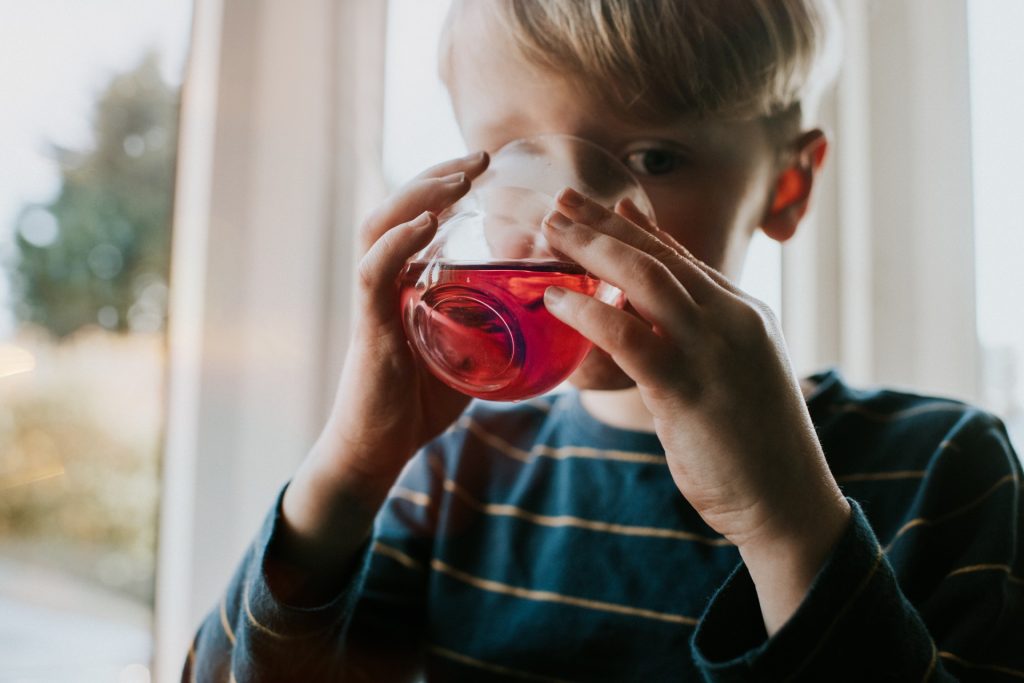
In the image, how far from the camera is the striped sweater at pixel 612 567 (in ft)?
1.92

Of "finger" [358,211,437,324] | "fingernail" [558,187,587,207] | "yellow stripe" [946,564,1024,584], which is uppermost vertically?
"fingernail" [558,187,587,207]

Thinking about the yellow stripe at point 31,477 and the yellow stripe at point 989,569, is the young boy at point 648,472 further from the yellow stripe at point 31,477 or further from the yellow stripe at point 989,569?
the yellow stripe at point 31,477

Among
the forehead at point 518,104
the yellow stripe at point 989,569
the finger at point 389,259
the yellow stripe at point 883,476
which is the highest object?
the forehead at point 518,104

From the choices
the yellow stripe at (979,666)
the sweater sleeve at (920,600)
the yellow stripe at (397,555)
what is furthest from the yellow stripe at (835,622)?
the yellow stripe at (397,555)

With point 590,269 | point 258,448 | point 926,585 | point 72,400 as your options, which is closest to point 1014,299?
point 926,585

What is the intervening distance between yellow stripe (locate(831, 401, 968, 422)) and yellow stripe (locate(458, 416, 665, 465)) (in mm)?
172

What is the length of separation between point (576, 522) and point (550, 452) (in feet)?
0.29

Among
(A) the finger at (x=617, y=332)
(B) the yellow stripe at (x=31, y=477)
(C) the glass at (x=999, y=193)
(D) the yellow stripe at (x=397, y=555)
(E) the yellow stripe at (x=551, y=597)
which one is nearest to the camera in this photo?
(A) the finger at (x=617, y=332)

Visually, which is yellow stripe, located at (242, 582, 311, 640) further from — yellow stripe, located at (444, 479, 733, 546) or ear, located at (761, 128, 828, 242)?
ear, located at (761, 128, 828, 242)

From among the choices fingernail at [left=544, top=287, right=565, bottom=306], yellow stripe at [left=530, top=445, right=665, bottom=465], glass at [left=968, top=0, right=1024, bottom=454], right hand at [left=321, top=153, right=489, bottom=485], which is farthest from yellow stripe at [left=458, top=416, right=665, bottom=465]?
glass at [left=968, top=0, right=1024, bottom=454]

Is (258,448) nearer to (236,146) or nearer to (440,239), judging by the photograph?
(236,146)

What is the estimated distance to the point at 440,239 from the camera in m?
0.50

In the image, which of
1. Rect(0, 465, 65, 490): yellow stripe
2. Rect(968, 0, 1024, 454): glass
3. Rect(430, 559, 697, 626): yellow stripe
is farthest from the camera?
Rect(968, 0, 1024, 454): glass

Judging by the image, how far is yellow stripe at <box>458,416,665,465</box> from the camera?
76 cm
